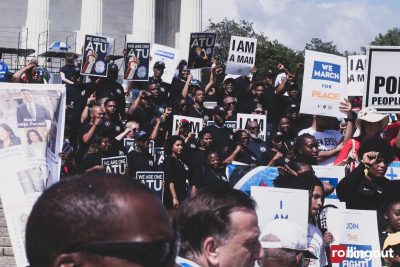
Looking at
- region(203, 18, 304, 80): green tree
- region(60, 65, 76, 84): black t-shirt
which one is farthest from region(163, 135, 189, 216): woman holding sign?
region(203, 18, 304, 80): green tree

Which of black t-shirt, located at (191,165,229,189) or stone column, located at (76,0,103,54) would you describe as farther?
stone column, located at (76,0,103,54)

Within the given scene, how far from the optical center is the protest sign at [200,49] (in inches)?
930

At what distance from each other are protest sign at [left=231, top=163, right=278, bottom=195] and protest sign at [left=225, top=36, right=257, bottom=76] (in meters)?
9.84

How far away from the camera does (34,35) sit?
57.8 metres

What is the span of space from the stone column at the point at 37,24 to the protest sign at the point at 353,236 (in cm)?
4952

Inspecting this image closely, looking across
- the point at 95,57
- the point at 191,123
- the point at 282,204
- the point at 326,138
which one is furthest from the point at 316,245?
the point at 95,57

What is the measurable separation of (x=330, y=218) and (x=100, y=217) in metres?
7.17

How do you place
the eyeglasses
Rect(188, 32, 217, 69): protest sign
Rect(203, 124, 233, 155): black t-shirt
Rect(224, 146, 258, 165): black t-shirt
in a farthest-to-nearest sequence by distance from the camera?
Rect(188, 32, 217, 69): protest sign → Rect(203, 124, 233, 155): black t-shirt → Rect(224, 146, 258, 165): black t-shirt → the eyeglasses

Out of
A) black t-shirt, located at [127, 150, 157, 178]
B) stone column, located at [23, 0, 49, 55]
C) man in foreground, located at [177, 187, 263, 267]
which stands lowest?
black t-shirt, located at [127, 150, 157, 178]

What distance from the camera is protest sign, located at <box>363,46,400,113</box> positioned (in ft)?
34.8

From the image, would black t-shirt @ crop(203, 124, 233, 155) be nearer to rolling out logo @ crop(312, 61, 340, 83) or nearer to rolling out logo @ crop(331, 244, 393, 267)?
rolling out logo @ crop(312, 61, 340, 83)

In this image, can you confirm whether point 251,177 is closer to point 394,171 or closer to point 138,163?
point 394,171

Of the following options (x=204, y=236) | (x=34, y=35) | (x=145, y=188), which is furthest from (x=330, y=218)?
(x=34, y=35)

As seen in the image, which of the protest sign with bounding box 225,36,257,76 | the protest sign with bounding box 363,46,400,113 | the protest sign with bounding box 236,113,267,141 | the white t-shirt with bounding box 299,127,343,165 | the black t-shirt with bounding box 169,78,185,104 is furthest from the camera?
the protest sign with bounding box 225,36,257,76
